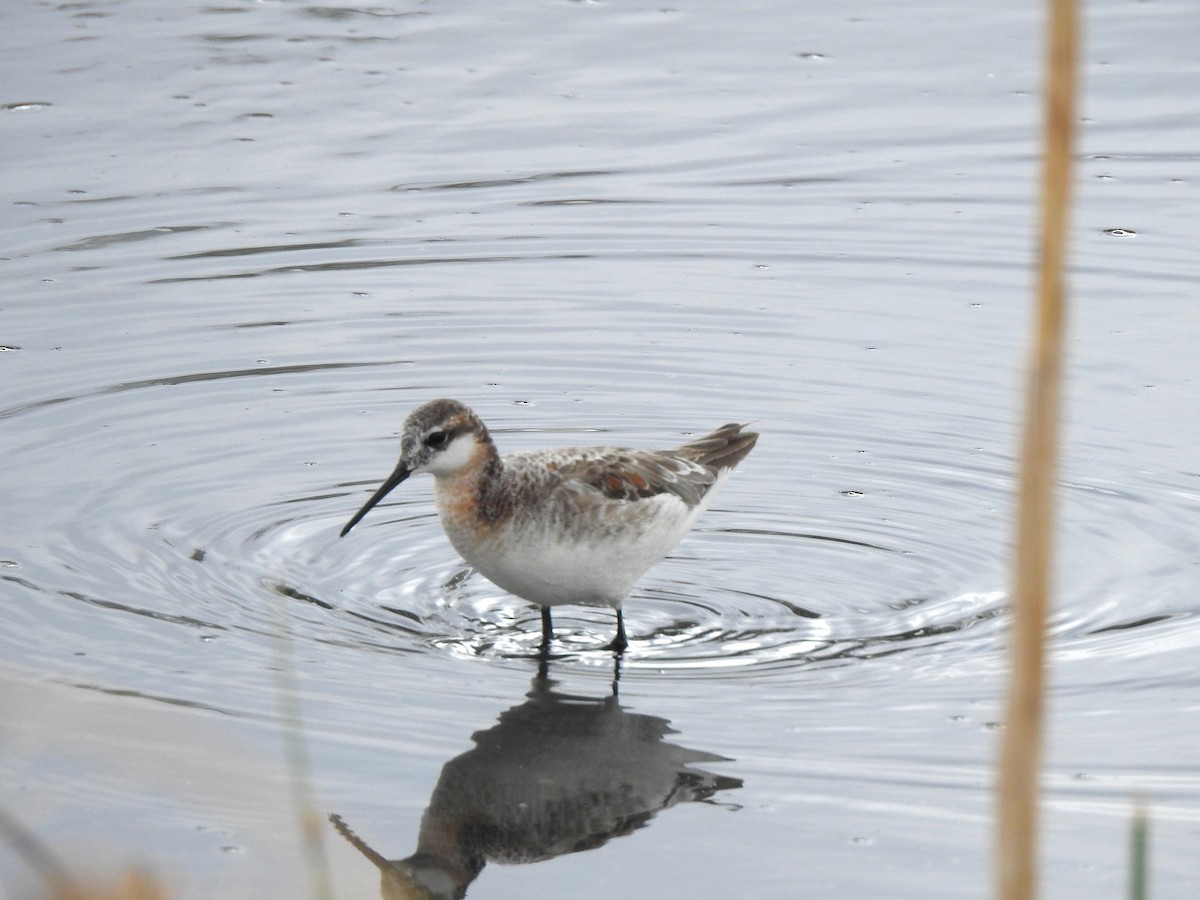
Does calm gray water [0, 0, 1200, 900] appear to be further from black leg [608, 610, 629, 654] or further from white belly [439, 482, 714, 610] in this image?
white belly [439, 482, 714, 610]

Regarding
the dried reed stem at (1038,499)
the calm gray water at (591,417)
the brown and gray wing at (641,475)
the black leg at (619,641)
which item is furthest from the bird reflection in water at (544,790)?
the dried reed stem at (1038,499)

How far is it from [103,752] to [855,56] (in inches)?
454

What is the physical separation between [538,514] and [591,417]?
287 centimetres

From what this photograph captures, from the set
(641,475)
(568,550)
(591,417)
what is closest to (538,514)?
(568,550)

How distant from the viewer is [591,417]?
31.9 ft

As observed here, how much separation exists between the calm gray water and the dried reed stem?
315cm

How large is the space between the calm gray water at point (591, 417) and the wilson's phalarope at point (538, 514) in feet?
1.09

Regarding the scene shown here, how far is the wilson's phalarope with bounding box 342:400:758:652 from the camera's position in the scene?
6848 millimetres

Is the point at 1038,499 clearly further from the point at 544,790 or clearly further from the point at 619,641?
the point at 619,641

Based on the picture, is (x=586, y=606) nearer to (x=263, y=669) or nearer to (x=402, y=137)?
(x=263, y=669)

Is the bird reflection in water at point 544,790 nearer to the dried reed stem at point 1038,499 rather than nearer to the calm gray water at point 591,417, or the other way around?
the calm gray water at point 591,417

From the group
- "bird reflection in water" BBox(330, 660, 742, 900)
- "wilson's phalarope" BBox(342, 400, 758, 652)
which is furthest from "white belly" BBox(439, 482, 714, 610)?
"bird reflection in water" BBox(330, 660, 742, 900)

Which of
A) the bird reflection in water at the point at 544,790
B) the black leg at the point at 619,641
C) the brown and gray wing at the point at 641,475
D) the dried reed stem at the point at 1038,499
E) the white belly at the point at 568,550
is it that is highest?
the dried reed stem at the point at 1038,499

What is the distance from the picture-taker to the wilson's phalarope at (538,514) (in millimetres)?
6848
